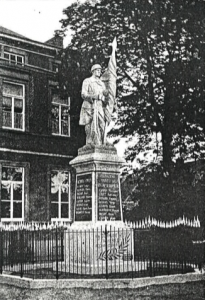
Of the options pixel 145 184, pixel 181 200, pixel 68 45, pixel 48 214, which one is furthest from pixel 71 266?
pixel 68 45

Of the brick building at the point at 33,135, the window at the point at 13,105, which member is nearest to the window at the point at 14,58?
the brick building at the point at 33,135

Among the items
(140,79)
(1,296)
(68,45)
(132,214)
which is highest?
(68,45)

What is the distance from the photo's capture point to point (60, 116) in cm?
2738

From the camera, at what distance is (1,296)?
1141 centimetres

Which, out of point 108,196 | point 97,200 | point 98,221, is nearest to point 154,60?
point 108,196

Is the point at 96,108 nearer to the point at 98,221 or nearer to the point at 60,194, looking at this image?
the point at 98,221

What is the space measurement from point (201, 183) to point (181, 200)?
3.83ft

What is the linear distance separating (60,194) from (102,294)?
50.4 ft

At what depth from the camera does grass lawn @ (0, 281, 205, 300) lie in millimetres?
10984

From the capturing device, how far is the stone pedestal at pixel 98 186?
1370 cm

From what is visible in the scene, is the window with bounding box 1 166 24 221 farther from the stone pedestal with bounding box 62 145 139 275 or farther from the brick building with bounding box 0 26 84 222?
the stone pedestal with bounding box 62 145 139 275

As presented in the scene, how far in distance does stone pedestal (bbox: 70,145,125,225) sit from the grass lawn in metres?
2.63

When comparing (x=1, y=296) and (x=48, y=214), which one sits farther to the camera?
(x=48, y=214)

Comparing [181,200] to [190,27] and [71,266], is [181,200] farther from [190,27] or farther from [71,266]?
[71,266]
